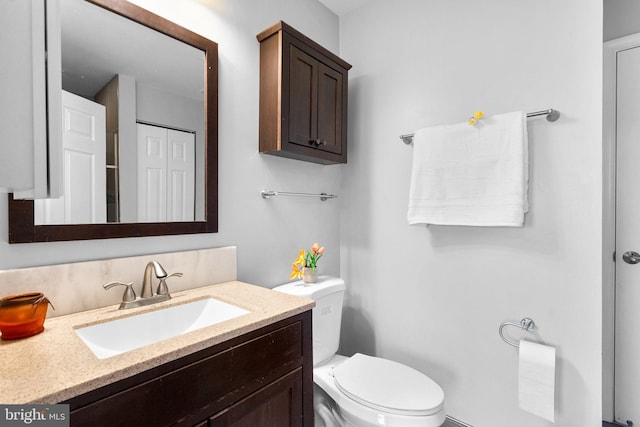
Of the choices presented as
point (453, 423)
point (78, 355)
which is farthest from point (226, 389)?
point (453, 423)

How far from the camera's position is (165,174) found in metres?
1.30

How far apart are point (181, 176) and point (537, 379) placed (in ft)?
5.77

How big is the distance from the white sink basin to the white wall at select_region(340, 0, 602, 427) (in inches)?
44.0

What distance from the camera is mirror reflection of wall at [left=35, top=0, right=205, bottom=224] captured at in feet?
3.49

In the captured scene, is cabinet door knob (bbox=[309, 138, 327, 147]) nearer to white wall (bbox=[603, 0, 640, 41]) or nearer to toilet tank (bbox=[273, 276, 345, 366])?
toilet tank (bbox=[273, 276, 345, 366])

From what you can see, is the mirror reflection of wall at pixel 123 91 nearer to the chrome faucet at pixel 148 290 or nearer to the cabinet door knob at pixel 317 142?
the chrome faucet at pixel 148 290

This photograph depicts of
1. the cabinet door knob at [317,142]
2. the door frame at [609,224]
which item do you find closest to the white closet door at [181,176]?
the cabinet door knob at [317,142]

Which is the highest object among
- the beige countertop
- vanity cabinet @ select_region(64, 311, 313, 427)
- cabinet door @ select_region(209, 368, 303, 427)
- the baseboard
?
the beige countertop

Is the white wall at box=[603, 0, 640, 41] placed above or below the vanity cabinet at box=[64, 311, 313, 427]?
above

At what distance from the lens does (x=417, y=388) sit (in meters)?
1.36

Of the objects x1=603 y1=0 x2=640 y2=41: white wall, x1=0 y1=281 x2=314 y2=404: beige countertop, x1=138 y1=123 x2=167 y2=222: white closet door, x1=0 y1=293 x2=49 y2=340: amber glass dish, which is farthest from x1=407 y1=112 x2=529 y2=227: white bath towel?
x1=0 y1=293 x2=49 y2=340: amber glass dish

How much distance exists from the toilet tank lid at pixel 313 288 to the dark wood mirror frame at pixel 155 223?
0.47m

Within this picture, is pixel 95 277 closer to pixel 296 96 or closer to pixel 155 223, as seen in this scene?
pixel 155 223

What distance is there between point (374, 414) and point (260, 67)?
1652 millimetres
